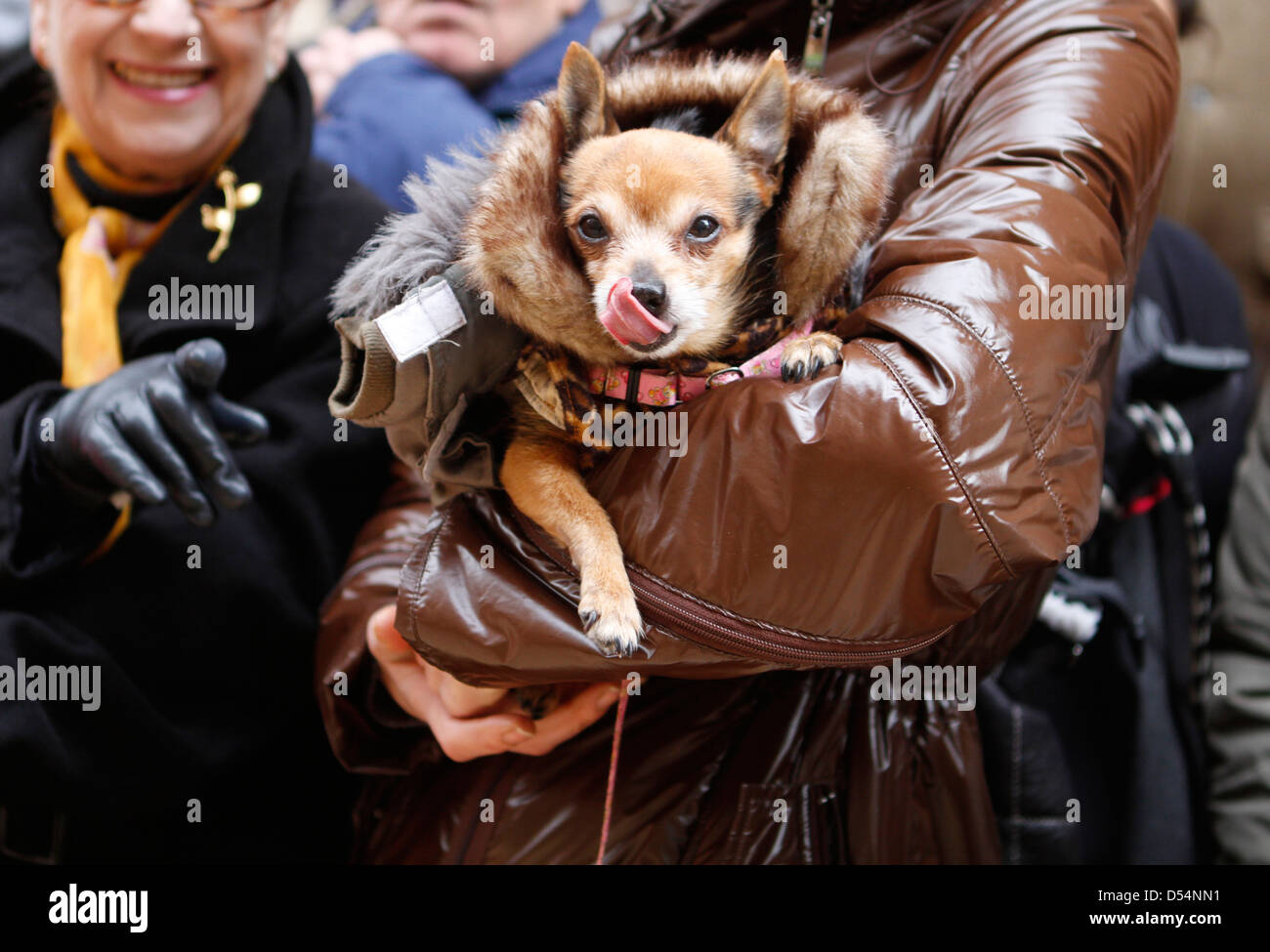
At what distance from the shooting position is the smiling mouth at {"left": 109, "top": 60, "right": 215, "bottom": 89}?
1430 millimetres

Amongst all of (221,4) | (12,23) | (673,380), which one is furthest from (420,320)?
(12,23)

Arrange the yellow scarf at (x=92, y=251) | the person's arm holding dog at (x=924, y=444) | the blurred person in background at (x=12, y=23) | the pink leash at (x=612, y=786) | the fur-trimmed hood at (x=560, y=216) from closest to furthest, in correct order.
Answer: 1. the person's arm holding dog at (x=924, y=444)
2. the fur-trimmed hood at (x=560, y=216)
3. the pink leash at (x=612, y=786)
4. the yellow scarf at (x=92, y=251)
5. the blurred person in background at (x=12, y=23)

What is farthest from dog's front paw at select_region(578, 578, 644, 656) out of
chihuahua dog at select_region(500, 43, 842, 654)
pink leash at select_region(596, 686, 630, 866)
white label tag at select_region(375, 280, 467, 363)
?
white label tag at select_region(375, 280, 467, 363)

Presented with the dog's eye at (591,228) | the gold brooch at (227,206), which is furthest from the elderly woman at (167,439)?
the dog's eye at (591,228)

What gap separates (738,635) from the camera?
2.86ft

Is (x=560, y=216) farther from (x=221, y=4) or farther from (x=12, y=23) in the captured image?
(x=12, y=23)

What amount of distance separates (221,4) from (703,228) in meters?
0.89

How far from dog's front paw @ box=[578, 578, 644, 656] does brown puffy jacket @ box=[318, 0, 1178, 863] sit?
0.06 feet

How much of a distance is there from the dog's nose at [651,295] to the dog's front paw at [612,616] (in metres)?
0.25

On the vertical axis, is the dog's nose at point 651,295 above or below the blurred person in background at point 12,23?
below

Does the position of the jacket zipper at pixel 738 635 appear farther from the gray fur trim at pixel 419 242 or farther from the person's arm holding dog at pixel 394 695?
the gray fur trim at pixel 419 242

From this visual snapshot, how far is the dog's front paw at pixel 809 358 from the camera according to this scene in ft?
2.93

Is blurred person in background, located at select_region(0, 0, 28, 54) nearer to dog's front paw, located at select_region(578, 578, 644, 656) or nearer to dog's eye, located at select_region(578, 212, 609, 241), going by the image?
dog's eye, located at select_region(578, 212, 609, 241)

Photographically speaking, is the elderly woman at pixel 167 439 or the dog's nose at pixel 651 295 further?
the elderly woman at pixel 167 439
